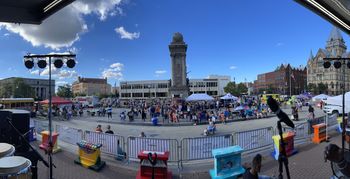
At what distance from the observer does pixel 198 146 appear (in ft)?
31.4

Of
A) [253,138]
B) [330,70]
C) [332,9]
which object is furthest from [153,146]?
[330,70]

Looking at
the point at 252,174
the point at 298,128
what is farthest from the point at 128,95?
the point at 252,174

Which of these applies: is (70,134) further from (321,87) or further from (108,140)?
(321,87)

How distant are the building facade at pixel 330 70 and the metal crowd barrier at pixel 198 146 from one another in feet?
440

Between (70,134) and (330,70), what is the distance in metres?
145

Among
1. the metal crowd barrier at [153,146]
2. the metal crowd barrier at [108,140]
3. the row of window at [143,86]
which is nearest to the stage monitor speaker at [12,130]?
the metal crowd barrier at [108,140]

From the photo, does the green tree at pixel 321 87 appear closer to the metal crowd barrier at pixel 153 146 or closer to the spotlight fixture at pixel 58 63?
the metal crowd barrier at pixel 153 146

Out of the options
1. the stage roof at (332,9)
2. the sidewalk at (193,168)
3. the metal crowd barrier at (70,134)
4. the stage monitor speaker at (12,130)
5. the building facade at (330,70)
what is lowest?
the sidewalk at (193,168)

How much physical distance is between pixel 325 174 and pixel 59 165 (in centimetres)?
1000

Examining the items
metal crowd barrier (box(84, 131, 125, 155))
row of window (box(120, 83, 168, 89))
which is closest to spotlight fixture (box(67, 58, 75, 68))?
metal crowd barrier (box(84, 131, 125, 155))

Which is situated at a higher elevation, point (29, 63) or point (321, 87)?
point (321, 87)

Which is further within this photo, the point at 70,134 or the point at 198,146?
the point at 70,134

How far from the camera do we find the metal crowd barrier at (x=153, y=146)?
31.0 ft

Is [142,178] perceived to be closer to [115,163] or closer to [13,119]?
[115,163]
